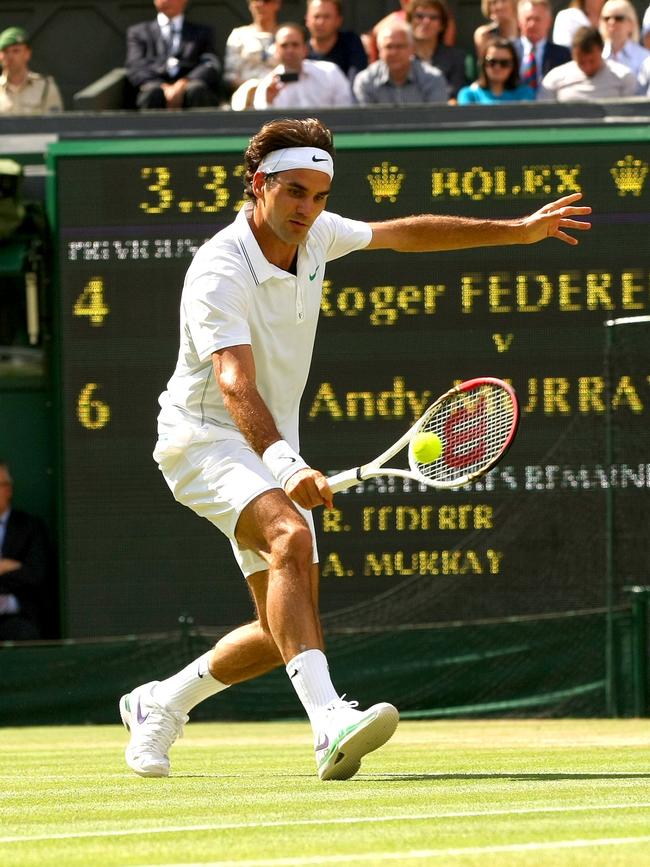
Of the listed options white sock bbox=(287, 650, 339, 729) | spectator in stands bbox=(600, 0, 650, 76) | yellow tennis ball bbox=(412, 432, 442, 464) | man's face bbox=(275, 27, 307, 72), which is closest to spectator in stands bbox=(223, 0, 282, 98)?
man's face bbox=(275, 27, 307, 72)

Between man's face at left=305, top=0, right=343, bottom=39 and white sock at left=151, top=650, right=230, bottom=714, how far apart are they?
27.0 feet

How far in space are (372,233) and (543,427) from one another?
14.8 ft

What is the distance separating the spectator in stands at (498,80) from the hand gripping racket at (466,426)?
680 cm

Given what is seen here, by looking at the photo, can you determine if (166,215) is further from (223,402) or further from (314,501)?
(314,501)

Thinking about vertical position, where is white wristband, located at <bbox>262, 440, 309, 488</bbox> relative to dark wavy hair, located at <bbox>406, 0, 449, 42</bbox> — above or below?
below

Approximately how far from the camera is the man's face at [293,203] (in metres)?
5.63

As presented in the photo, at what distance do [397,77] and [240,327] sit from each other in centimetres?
740

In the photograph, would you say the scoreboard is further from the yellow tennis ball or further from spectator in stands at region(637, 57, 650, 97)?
the yellow tennis ball

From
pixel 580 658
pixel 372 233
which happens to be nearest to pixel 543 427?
pixel 580 658

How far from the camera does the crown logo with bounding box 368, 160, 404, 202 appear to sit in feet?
34.9

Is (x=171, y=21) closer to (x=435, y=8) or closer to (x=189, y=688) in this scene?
(x=435, y=8)

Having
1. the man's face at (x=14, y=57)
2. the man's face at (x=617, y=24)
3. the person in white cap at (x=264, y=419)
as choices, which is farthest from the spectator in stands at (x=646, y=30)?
the person in white cap at (x=264, y=419)

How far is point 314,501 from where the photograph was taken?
5.02m

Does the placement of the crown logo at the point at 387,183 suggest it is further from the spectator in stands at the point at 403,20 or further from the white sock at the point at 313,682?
the white sock at the point at 313,682
